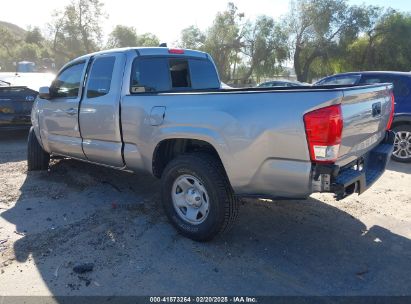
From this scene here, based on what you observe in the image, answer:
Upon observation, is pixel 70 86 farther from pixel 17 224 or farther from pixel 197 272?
pixel 197 272

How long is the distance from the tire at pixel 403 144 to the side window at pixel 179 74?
439 cm

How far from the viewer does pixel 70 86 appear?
17.1 feet

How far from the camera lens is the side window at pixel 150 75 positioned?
14.5ft

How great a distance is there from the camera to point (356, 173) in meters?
3.32

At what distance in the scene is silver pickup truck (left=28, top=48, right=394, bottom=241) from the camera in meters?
2.97

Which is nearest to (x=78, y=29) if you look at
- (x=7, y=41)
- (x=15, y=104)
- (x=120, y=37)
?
(x=120, y=37)

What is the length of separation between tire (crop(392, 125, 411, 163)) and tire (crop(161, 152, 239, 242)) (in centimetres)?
490

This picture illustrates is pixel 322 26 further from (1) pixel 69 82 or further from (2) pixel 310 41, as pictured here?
(1) pixel 69 82

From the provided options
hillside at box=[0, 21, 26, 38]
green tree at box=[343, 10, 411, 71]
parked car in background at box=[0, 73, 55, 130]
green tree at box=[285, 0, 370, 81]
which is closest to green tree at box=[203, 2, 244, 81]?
green tree at box=[285, 0, 370, 81]

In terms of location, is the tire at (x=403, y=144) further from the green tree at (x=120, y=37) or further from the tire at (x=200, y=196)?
the green tree at (x=120, y=37)

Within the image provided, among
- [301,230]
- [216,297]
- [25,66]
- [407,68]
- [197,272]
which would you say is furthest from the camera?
[407,68]

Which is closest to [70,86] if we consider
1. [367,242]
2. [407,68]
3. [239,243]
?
[239,243]

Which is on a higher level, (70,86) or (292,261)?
(70,86)

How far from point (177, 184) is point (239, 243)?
2.80ft
